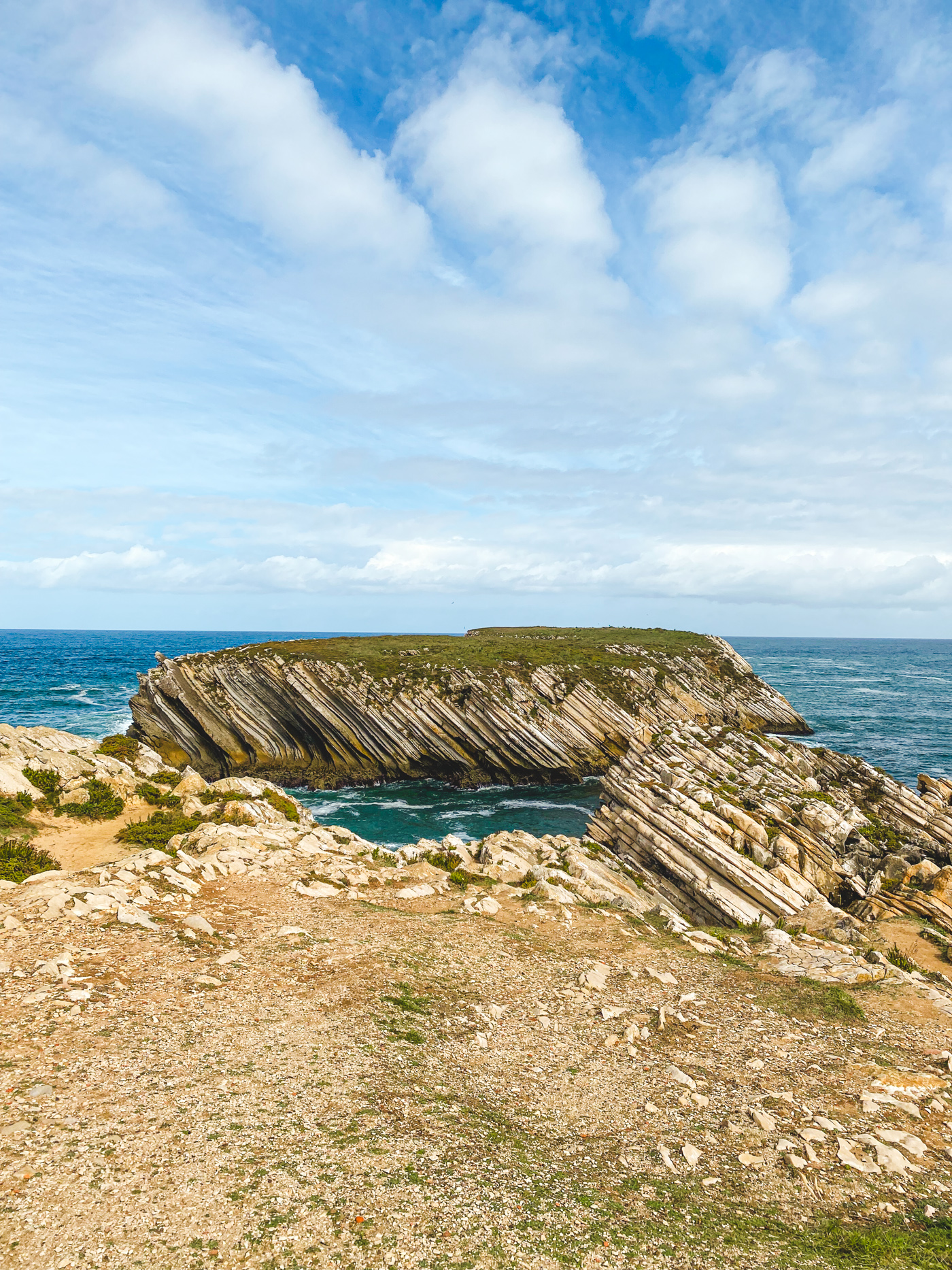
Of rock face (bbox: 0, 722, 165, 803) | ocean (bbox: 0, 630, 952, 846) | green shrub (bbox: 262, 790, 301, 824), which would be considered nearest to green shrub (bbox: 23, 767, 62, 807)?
rock face (bbox: 0, 722, 165, 803)

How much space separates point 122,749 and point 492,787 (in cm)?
2861

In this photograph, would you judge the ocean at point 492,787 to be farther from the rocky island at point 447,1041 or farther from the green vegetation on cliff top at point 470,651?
the rocky island at point 447,1041

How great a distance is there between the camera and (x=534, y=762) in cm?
5138

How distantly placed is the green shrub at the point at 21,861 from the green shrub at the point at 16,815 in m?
1.03

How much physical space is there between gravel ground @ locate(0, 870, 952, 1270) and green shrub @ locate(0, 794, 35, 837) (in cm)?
901

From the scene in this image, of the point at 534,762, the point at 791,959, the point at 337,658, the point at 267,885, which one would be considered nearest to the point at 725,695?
the point at 534,762

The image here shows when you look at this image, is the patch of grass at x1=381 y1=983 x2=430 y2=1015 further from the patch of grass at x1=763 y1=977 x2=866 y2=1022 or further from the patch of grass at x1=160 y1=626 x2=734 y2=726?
the patch of grass at x1=160 y1=626 x2=734 y2=726

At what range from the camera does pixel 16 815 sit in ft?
68.2

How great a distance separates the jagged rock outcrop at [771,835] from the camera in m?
24.7

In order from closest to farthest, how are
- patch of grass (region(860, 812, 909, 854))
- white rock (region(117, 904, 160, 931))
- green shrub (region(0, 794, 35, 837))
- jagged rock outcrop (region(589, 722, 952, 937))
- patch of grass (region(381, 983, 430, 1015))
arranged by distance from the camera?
patch of grass (region(381, 983, 430, 1015))
white rock (region(117, 904, 160, 931))
green shrub (region(0, 794, 35, 837))
jagged rock outcrop (region(589, 722, 952, 937))
patch of grass (region(860, 812, 909, 854))

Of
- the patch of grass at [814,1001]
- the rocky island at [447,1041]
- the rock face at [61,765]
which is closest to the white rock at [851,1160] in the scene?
the rocky island at [447,1041]

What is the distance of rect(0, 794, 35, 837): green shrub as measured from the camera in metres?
20.0

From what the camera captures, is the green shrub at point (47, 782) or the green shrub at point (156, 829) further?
the green shrub at point (47, 782)

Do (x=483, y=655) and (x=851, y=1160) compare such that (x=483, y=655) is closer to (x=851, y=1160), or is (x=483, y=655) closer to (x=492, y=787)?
(x=492, y=787)
